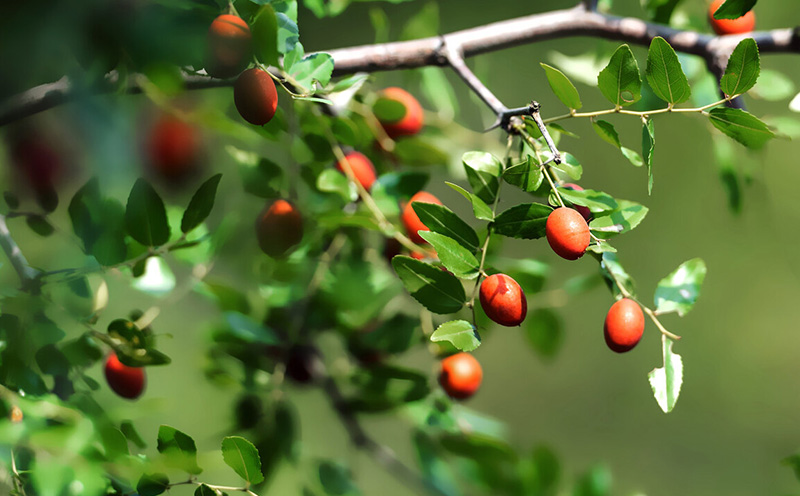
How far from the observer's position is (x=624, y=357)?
1.59 m

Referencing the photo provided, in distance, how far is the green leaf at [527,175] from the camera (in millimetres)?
296

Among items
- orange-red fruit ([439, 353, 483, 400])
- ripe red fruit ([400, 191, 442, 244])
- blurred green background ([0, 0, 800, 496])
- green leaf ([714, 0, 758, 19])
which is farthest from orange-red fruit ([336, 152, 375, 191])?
blurred green background ([0, 0, 800, 496])

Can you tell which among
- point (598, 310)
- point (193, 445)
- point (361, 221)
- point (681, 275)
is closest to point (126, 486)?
point (193, 445)

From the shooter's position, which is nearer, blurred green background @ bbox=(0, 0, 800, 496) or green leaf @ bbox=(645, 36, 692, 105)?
green leaf @ bbox=(645, 36, 692, 105)

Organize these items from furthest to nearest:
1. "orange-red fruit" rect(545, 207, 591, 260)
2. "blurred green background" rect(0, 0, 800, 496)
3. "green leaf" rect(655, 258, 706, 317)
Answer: "blurred green background" rect(0, 0, 800, 496) → "green leaf" rect(655, 258, 706, 317) → "orange-red fruit" rect(545, 207, 591, 260)

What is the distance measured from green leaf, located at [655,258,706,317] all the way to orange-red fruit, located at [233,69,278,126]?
0.25 m

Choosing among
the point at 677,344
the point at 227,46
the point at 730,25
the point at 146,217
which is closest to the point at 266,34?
the point at 227,46

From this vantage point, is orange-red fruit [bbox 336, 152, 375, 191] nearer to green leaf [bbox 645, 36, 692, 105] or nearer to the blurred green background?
green leaf [bbox 645, 36, 692, 105]

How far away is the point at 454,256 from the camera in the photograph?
12.8 inches

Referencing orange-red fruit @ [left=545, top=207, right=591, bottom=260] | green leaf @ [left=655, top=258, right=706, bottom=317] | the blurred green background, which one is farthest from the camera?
the blurred green background

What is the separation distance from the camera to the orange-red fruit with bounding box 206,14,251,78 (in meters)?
0.28

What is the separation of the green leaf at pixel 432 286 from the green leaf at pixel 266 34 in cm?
12

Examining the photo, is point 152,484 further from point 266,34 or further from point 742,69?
point 742,69

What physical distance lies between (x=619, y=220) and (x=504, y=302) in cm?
7
